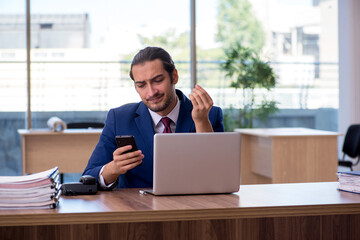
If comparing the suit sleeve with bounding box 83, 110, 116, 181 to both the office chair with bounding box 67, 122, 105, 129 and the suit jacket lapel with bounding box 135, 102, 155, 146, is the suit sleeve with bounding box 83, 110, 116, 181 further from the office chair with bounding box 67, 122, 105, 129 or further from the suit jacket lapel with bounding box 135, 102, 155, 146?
the office chair with bounding box 67, 122, 105, 129

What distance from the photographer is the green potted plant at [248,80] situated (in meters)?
7.42

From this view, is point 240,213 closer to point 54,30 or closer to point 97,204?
point 97,204

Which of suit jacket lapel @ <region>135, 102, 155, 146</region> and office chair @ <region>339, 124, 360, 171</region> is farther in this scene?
office chair @ <region>339, 124, 360, 171</region>

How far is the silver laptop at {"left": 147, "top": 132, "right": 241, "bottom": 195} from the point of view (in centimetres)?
224

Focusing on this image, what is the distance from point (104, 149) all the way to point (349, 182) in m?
1.17

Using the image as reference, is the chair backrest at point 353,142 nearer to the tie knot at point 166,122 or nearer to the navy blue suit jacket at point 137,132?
the navy blue suit jacket at point 137,132

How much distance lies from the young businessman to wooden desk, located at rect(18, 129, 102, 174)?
10.3 feet

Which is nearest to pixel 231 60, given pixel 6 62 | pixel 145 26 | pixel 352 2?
pixel 145 26

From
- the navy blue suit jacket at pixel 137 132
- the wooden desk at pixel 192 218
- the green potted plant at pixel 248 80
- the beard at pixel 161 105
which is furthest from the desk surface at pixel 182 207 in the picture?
the green potted plant at pixel 248 80

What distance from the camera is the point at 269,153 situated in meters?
5.81

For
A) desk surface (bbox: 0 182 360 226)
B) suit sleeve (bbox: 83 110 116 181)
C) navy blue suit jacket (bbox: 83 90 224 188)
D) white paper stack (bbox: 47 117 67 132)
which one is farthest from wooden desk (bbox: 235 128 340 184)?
desk surface (bbox: 0 182 360 226)

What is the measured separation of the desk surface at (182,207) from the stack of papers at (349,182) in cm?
4

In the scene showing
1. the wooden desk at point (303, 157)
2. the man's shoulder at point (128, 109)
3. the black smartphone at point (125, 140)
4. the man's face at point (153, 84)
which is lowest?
the wooden desk at point (303, 157)

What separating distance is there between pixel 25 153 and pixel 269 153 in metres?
2.56
